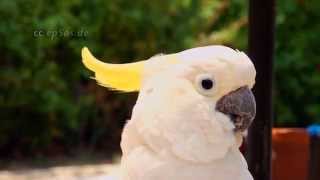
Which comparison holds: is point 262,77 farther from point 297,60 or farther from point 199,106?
point 297,60

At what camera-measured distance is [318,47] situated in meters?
4.85

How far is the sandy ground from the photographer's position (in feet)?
13.4

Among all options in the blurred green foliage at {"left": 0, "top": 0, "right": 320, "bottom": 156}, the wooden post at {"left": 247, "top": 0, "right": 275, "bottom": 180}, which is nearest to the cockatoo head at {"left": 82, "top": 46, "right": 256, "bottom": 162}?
the wooden post at {"left": 247, "top": 0, "right": 275, "bottom": 180}

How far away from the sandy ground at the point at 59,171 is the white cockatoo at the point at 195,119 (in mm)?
2537

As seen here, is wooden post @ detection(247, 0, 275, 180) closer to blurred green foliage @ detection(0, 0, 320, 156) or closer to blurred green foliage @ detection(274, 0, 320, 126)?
blurred green foliage @ detection(0, 0, 320, 156)

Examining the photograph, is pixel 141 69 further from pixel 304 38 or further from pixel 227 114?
pixel 304 38

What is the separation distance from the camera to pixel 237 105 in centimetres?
Answer: 141

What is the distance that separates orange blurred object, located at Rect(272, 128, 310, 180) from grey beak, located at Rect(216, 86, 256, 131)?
5.73 ft

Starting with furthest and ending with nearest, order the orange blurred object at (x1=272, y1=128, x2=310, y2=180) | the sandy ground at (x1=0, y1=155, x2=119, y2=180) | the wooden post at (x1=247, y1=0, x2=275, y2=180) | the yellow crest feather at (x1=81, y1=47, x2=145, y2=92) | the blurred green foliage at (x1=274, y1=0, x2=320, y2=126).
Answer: the blurred green foliage at (x1=274, y1=0, x2=320, y2=126), the sandy ground at (x1=0, y1=155, x2=119, y2=180), the orange blurred object at (x1=272, y1=128, x2=310, y2=180), the wooden post at (x1=247, y1=0, x2=275, y2=180), the yellow crest feather at (x1=81, y1=47, x2=145, y2=92)

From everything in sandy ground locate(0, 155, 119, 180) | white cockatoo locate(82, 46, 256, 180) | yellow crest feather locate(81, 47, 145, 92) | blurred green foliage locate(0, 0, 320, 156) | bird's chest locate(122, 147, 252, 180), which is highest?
blurred green foliage locate(0, 0, 320, 156)

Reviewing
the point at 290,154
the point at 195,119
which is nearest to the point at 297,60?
the point at 290,154

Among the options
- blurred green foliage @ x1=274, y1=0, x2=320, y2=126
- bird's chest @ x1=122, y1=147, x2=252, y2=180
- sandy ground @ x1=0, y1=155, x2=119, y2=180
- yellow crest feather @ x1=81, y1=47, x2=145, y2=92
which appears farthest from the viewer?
blurred green foliage @ x1=274, y1=0, x2=320, y2=126

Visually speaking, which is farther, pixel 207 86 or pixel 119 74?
pixel 119 74

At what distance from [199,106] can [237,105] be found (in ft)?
0.25
